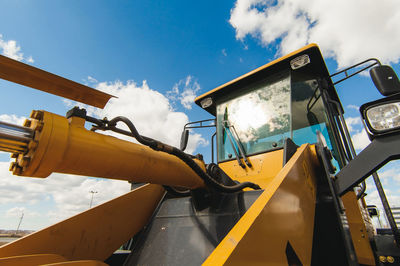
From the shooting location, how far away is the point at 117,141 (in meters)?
1.42

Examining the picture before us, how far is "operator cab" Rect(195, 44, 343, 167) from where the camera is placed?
287cm

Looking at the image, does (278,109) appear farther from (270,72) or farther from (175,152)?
(175,152)

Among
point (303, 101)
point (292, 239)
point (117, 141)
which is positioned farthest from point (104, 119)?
point (303, 101)

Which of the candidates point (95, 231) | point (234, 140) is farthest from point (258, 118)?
point (95, 231)

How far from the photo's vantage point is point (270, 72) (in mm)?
3238

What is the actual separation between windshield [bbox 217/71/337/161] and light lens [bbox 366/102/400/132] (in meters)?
1.18

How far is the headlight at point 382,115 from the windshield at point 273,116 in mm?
1166

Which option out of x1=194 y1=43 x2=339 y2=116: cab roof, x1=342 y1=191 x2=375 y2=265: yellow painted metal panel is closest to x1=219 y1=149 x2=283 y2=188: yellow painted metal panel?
x1=342 y1=191 x2=375 y2=265: yellow painted metal panel

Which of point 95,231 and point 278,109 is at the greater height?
point 278,109

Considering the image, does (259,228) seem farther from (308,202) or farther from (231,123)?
(231,123)

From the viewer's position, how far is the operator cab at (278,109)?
287cm

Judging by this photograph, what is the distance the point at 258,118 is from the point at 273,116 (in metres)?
0.21

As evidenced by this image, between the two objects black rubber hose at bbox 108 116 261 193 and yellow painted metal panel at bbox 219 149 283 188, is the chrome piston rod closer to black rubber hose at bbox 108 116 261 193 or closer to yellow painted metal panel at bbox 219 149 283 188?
black rubber hose at bbox 108 116 261 193

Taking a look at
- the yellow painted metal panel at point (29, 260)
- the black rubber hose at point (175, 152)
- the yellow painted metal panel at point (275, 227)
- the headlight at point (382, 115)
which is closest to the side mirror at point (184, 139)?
the black rubber hose at point (175, 152)
